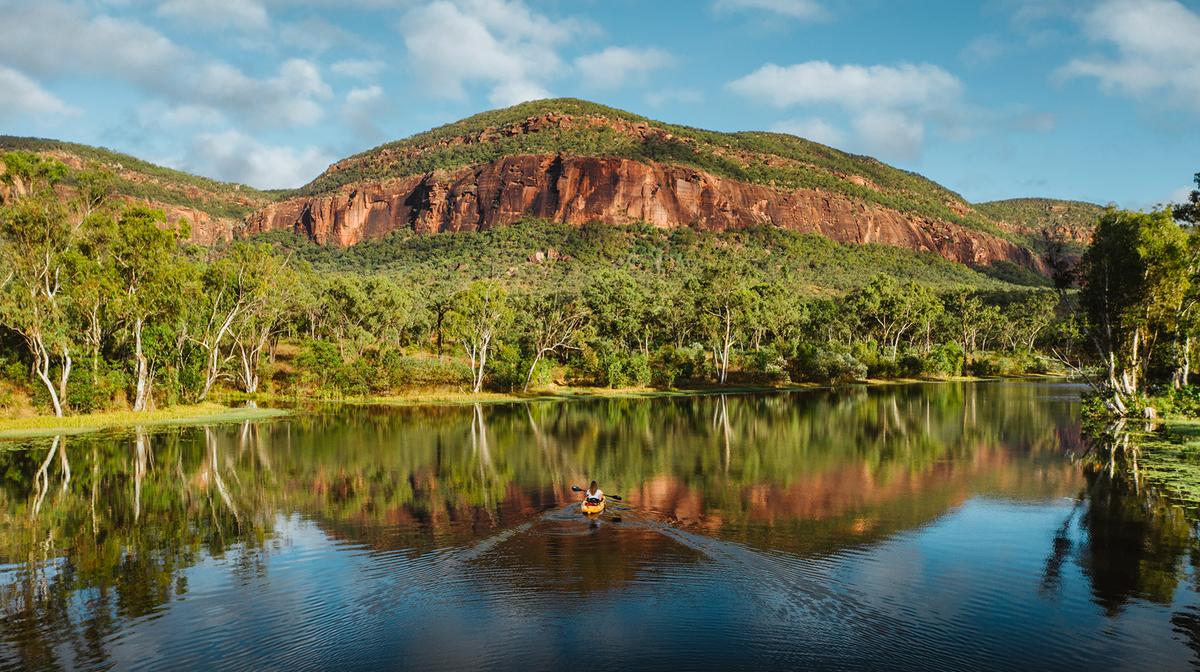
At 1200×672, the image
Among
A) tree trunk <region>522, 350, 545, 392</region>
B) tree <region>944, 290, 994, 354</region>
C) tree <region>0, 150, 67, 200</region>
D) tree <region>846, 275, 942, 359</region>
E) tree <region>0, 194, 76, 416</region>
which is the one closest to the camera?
tree <region>0, 194, 76, 416</region>

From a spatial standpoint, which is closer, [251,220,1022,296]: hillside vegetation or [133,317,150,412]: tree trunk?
[133,317,150,412]: tree trunk

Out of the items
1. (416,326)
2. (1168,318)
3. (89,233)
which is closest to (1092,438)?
(1168,318)

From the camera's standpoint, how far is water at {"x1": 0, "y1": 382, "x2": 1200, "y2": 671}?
1077 cm

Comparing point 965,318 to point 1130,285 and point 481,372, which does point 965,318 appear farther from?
point 1130,285

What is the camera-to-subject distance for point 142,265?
4206 cm

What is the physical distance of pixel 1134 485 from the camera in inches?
865

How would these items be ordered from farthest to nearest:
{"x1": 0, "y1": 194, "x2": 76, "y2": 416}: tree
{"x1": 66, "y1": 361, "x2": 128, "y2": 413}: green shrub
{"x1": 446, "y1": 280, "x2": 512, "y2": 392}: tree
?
{"x1": 446, "y1": 280, "x2": 512, "y2": 392}: tree < {"x1": 66, "y1": 361, "x2": 128, "y2": 413}: green shrub < {"x1": 0, "y1": 194, "x2": 76, "y2": 416}: tree

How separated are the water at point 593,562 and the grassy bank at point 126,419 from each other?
8.24 m

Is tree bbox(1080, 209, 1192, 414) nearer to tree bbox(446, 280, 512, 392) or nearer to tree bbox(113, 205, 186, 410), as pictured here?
tree bbox(446, 280, 512, 392)

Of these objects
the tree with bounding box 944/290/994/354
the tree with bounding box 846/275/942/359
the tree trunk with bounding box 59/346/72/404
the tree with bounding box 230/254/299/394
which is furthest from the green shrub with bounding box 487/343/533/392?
the tree with bounding box 944/290/994/354

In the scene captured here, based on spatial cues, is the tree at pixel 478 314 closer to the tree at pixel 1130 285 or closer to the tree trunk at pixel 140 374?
the tree trunk at pixel 140 374

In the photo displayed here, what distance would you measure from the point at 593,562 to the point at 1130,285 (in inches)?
1220

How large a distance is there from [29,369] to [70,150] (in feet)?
530

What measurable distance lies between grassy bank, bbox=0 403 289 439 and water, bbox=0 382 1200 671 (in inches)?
324
